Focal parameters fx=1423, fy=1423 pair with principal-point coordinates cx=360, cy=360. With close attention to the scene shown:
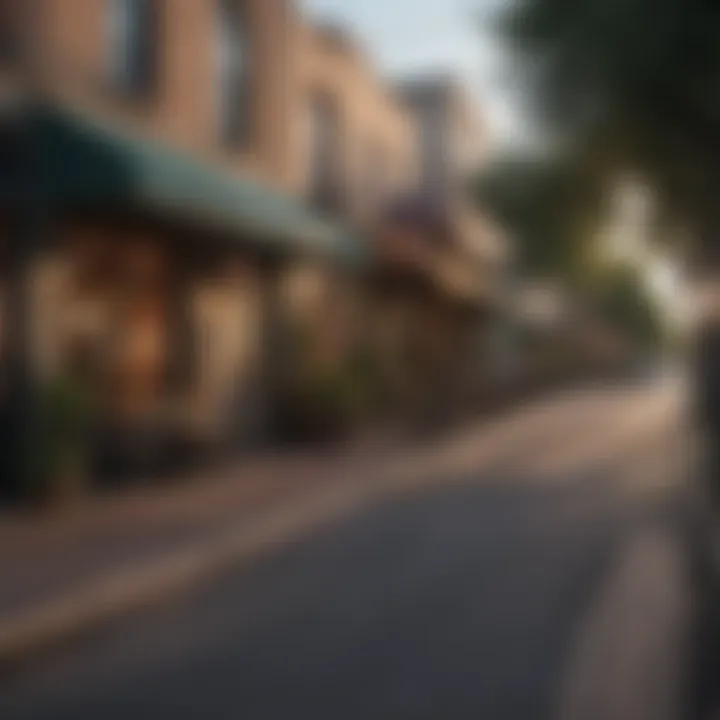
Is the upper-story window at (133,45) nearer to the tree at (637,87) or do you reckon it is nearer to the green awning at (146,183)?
the green awning at (146,183)

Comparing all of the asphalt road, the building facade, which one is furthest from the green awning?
the asphalt road

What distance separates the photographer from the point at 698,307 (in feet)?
19.2

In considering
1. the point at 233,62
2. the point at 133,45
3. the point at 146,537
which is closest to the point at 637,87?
the point at 233,62

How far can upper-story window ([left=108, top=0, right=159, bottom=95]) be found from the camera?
1166 cm

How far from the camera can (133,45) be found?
12445mm

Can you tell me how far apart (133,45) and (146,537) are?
15.1 feet

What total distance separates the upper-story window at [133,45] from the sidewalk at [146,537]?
370 centimetres

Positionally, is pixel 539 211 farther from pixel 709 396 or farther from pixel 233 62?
pixel 233 62

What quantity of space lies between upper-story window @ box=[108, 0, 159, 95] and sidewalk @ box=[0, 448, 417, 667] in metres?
3.70

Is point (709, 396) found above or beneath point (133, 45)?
beneath

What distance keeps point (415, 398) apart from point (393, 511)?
2802 millimetres

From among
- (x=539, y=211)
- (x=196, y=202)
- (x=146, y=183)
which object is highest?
(x=146, y=183)

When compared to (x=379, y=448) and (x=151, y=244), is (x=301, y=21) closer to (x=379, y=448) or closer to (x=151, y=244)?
(x=151, y=244)

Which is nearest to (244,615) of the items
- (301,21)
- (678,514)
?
(678,514)
